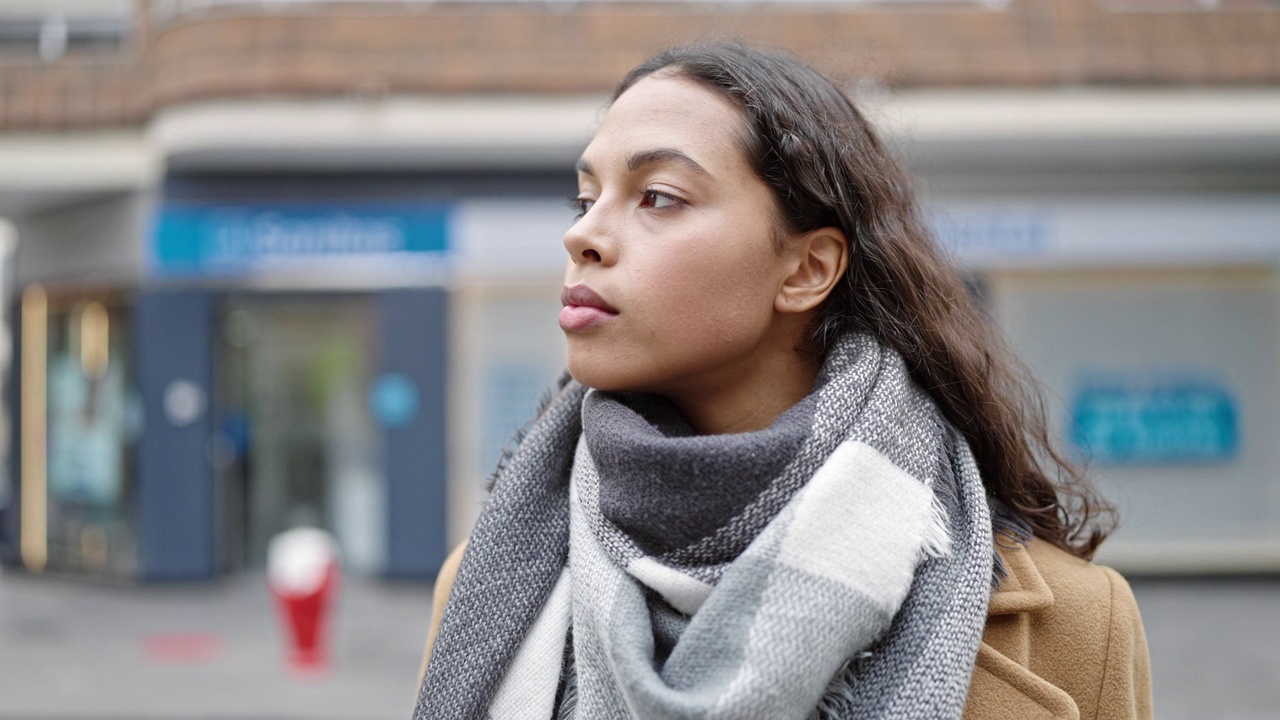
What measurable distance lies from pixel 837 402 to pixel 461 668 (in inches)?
23.1

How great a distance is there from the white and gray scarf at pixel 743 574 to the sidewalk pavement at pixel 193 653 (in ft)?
17.0

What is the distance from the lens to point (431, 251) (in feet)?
34.3

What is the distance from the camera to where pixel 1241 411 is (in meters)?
10.7

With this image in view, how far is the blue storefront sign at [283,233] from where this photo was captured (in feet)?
33.9

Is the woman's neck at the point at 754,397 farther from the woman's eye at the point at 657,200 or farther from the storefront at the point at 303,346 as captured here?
the storefront at the point at 303,346

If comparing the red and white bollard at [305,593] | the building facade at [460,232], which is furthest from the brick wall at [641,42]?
the red and white bollard at [305,593]

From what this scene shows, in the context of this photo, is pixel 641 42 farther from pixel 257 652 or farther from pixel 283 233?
pixel 257 652

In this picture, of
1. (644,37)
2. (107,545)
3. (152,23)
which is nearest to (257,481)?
(107,545)

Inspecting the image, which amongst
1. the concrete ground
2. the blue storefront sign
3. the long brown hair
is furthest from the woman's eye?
the blue storefront sign

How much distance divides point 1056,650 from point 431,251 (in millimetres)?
9321

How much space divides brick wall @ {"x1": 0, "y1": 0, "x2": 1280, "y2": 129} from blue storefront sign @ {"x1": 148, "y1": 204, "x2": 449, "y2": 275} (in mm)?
1103

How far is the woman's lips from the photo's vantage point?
1471mm

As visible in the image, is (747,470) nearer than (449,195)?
Yes

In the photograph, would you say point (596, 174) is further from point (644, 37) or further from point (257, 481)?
point (257, 481)
